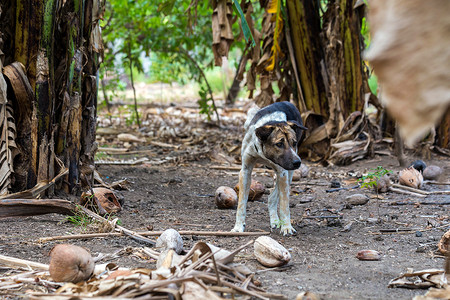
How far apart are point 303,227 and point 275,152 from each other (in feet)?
2.80

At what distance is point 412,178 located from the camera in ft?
18.2

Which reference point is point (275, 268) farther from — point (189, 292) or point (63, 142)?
point (63, 142)

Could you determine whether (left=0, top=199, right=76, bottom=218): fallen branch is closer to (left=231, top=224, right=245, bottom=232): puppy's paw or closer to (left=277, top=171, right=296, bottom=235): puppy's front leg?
(left=231, top=224, right=245, bottom=232): puppy's paw

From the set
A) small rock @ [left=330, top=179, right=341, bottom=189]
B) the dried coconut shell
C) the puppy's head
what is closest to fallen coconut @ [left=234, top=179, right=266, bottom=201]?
small rock @ [left=330, top=179, right=341, bottom=189]

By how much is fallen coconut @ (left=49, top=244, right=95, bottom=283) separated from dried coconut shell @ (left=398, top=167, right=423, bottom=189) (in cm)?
411

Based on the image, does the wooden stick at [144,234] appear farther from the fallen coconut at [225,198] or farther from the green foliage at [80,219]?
the fallen coconut at [225,198]

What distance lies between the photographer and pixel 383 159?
23.6 ft

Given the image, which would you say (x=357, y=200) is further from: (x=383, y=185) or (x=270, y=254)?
(x=270, y=254)

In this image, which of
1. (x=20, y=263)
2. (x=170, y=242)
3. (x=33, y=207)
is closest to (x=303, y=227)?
(x=170, y=242)

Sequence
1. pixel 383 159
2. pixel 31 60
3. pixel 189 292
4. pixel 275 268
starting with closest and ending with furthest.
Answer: pixel 189 292 → pixel 275 268 → pixel 31 60 → pixel 383 159

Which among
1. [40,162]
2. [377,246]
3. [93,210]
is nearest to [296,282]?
[377,246]

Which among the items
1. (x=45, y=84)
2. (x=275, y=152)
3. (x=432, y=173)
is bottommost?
(x=432, y=173)

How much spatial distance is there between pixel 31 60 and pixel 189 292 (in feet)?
9.40

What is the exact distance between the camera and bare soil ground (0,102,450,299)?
286cm
